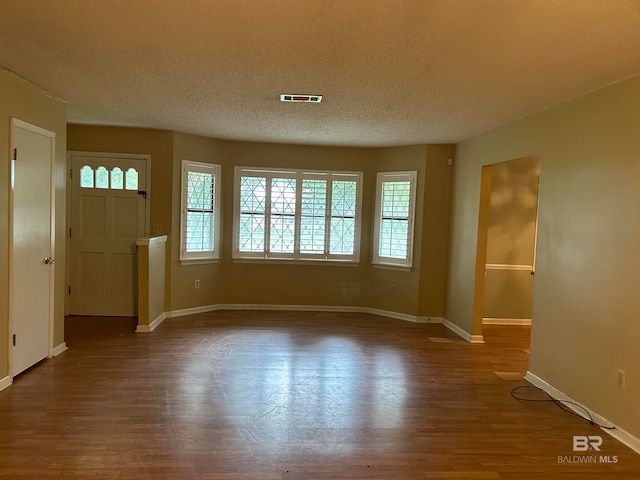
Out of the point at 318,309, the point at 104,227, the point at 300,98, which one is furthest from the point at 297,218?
the point at 300,98

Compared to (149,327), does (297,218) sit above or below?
above

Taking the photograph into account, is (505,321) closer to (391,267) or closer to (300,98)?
(391,267)

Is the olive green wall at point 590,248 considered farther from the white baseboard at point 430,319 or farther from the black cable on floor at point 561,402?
the white baseboard at point 430,319

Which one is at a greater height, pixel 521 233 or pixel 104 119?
pixel 104 119

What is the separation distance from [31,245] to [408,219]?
14.6 feet

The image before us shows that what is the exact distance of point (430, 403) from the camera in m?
3.21

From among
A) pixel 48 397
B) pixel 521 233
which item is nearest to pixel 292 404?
pixel 48 397

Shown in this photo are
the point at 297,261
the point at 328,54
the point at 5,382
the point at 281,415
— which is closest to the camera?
the point at 328,54

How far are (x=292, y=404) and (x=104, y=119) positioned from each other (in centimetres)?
393

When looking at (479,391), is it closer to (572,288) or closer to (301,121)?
(572,288)

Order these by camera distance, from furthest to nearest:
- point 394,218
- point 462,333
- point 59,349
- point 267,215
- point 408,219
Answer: point 267,215 < point 394,218 < point 408,219 < point 462,333 < point 59,349

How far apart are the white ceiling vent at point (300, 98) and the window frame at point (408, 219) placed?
2.53 metres

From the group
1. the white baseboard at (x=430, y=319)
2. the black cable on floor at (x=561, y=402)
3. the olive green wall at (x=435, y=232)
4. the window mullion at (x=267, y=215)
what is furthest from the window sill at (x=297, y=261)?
the black cable on floor at (x=561, y=402)

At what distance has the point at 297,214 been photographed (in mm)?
6141
